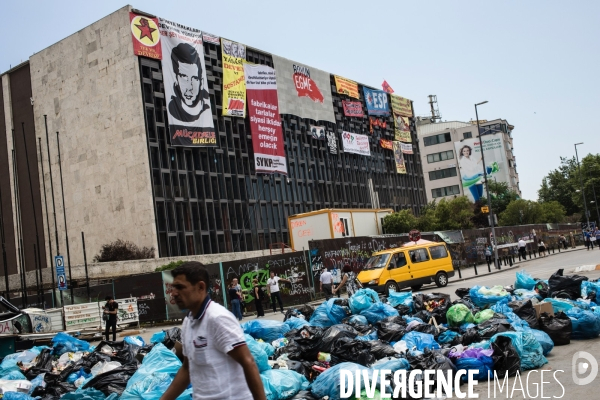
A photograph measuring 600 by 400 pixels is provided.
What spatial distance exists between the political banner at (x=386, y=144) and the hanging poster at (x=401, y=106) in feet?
14.6

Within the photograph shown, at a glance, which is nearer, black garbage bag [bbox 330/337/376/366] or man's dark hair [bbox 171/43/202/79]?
black garbage bag [bbox 330/337/376/366]

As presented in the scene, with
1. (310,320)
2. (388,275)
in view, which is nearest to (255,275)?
(388,275)

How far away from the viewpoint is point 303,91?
219ft

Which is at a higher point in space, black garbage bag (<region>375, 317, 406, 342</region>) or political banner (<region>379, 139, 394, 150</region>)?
political banner (<region>379, 139, 394, 150</region>)

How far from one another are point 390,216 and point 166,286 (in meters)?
26.2

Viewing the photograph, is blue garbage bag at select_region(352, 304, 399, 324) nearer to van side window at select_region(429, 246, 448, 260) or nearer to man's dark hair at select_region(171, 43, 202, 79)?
van side window at select_region(429, 246, 448, 260)

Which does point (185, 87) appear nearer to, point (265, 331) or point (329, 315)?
point (329, 315)

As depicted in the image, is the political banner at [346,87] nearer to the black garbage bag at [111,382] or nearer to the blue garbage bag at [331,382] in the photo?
the black garbage bag at [111,382]

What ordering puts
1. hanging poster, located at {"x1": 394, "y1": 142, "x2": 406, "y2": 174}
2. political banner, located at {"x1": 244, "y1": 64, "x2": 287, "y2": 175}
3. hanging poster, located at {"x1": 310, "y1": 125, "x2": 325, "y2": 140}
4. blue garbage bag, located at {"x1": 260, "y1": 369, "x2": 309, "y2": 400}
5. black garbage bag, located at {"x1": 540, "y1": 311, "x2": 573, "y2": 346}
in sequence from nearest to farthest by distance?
blue garbage bag, located at {"x1": 260, "y1": 369, "x2": 309, "y2": 400}
black garbage bag, located at {"x1": 540, "y1": 311, "x2": 573, "y2": 346}
political banner, located at {"x1": 244, "y1": 64, "x2": 287, "y2": 175}
hanging poster, located at {"x1": 310, "y1": 125, "x2": 325, "y2": 140}
hanging poster, located at {"x1": 394, "y1": 142, "x2": 406, "y2": 174}

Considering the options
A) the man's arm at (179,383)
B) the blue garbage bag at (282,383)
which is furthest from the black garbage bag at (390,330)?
the man's arm at (179,383)

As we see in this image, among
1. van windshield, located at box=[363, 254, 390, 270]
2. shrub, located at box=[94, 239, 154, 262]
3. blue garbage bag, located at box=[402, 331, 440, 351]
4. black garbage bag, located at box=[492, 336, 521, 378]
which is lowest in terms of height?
black garbage bag, located at box=[492, 336, 521, 378]

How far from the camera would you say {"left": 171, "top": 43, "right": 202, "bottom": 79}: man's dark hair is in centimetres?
5024

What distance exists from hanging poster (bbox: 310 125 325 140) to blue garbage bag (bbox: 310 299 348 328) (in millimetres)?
53917

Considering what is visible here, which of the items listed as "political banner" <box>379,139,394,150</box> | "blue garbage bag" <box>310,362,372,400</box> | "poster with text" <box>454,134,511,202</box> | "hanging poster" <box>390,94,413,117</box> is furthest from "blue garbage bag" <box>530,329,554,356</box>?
"poster with text" <box>454,134,511,202</box>
